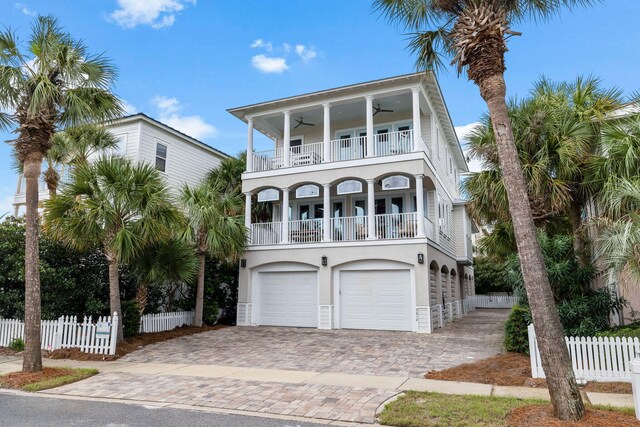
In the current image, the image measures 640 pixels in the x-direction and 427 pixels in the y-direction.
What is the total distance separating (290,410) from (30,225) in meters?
7.27

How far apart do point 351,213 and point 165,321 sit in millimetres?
9062

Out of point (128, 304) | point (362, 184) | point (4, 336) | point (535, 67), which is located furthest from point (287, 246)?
point (535, 67)

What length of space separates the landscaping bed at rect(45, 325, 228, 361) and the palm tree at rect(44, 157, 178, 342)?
51cm

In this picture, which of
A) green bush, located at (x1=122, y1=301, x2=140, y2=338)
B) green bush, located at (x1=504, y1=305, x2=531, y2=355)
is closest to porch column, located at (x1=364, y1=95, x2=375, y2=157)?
green bush, located at (x1=504, y1=305, x2=531, y2=355)

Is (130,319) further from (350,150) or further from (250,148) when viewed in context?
(350,150)

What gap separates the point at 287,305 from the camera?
727 inches

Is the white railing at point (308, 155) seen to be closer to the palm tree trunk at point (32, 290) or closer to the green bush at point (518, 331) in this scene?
the green bush at point (518, 331)

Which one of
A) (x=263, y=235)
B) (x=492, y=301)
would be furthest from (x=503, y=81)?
(x=492, y=301)

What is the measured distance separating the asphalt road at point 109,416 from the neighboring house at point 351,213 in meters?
10.7

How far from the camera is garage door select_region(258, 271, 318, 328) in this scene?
18.1 metres

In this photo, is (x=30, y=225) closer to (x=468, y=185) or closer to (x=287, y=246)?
(x=287, y=246)

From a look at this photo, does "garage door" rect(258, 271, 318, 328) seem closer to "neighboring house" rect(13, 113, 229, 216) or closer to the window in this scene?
"neighboring house" rect(13, 113, 229, 216)

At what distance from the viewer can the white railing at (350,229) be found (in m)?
18.0

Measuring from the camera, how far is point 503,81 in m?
7.01
